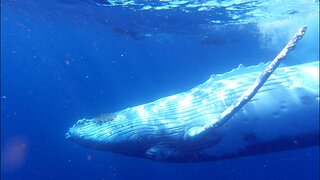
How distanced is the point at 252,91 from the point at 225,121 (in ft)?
2.09

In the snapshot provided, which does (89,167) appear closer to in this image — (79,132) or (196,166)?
(196,166)

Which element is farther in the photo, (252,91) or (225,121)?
(225,121)

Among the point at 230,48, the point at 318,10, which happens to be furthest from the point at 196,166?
the point at 318,10

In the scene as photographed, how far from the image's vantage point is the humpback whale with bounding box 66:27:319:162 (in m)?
6.00

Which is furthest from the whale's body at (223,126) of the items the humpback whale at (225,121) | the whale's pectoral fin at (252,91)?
the whale's pectoral fin at (252,91)

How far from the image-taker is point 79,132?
7.68 meters

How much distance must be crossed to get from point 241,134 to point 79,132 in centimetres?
350

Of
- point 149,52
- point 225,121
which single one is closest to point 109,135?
point 225,121

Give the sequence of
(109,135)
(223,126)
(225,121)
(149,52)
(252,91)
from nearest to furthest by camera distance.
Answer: (252,91) → (225,121) → (223,126) → (109,135) → (149,52)

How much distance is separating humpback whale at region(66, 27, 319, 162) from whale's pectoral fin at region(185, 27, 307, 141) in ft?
0.05

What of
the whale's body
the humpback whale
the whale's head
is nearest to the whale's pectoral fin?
the humpback whale

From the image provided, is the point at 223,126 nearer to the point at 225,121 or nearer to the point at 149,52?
the point at 225,121

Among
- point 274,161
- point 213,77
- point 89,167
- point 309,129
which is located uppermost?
point 89,167

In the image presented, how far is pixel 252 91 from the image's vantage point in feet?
17.7
